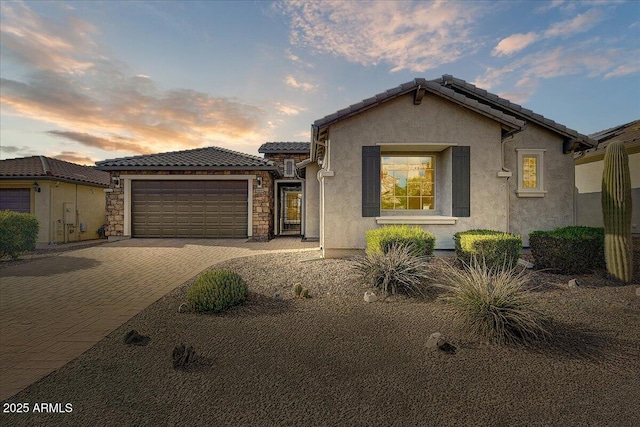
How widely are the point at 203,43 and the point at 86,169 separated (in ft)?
49.1

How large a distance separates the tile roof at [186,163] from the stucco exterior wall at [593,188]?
1284 centimetres

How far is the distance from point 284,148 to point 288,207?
3588 mm

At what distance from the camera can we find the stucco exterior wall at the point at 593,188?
33.4 feet

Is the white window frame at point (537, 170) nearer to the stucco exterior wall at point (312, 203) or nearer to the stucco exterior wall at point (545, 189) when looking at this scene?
the stucco exterior wall at point (545, 189)

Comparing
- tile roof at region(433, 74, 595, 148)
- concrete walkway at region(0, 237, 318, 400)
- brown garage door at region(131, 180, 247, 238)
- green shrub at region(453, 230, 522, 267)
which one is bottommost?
concrete walkway at region(0, 237, 318, 400)

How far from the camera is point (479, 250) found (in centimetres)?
595

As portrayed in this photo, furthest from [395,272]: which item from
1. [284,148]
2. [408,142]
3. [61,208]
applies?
[61,208]

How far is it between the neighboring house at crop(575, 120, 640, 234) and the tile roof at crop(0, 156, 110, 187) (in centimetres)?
2122

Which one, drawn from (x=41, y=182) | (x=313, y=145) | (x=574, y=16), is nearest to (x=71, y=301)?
(x=313, y=145)

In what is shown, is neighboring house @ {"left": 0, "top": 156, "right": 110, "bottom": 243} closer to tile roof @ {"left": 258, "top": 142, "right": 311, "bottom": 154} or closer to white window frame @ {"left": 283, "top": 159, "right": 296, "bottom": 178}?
tile roof @ {"left": 258, "top": 142, "right": 311, "bottom": 154}

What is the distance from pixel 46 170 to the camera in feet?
44.3

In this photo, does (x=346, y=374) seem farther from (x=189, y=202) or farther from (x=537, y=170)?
(x=189, y=202)

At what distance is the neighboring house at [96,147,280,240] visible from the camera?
42.5 ft

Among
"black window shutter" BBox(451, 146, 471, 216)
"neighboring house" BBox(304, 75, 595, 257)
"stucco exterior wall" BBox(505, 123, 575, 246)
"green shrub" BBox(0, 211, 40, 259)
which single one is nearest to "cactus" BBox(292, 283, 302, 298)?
"neighboring house" BBox(304, 75, 595, 257)
